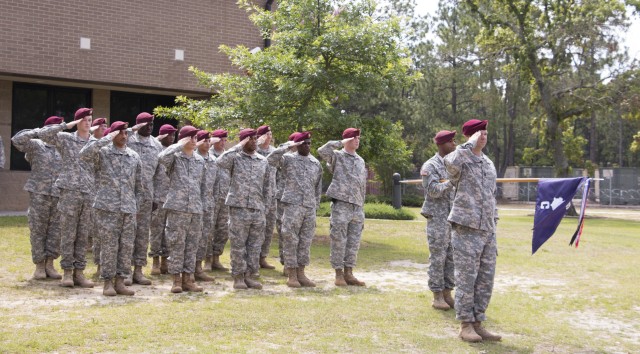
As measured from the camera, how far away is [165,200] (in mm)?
9211

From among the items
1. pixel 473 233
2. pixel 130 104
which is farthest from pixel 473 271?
pixel 130 104

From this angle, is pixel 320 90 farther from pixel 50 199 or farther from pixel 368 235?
pixel 50 199

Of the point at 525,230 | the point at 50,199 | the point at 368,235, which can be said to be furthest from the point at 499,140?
the point at 50,199

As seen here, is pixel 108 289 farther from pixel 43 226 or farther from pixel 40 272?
pixel 43 226

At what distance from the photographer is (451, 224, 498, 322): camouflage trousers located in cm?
674

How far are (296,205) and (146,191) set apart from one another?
6.59ft

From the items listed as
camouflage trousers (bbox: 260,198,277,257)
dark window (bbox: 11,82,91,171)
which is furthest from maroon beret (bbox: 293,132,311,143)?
dark window (bbox: 11,82,91,171)

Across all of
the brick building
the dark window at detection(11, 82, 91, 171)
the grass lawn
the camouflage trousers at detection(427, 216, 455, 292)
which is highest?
the brick building

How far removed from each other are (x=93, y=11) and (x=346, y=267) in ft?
35.6

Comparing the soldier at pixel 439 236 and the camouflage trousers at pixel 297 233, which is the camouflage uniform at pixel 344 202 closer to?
the camouflage trousers at pixel 297 233

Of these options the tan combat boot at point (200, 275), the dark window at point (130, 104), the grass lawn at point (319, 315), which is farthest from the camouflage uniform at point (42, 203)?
the dark window at point (130, 104)

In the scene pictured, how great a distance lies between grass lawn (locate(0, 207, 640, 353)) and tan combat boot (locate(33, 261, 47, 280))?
14 cm

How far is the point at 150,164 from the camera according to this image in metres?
9.80

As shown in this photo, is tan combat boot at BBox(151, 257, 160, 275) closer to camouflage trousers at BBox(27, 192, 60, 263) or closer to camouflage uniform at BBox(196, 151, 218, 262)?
camouflage uniform at BBox(196, 151, 218, 262)
